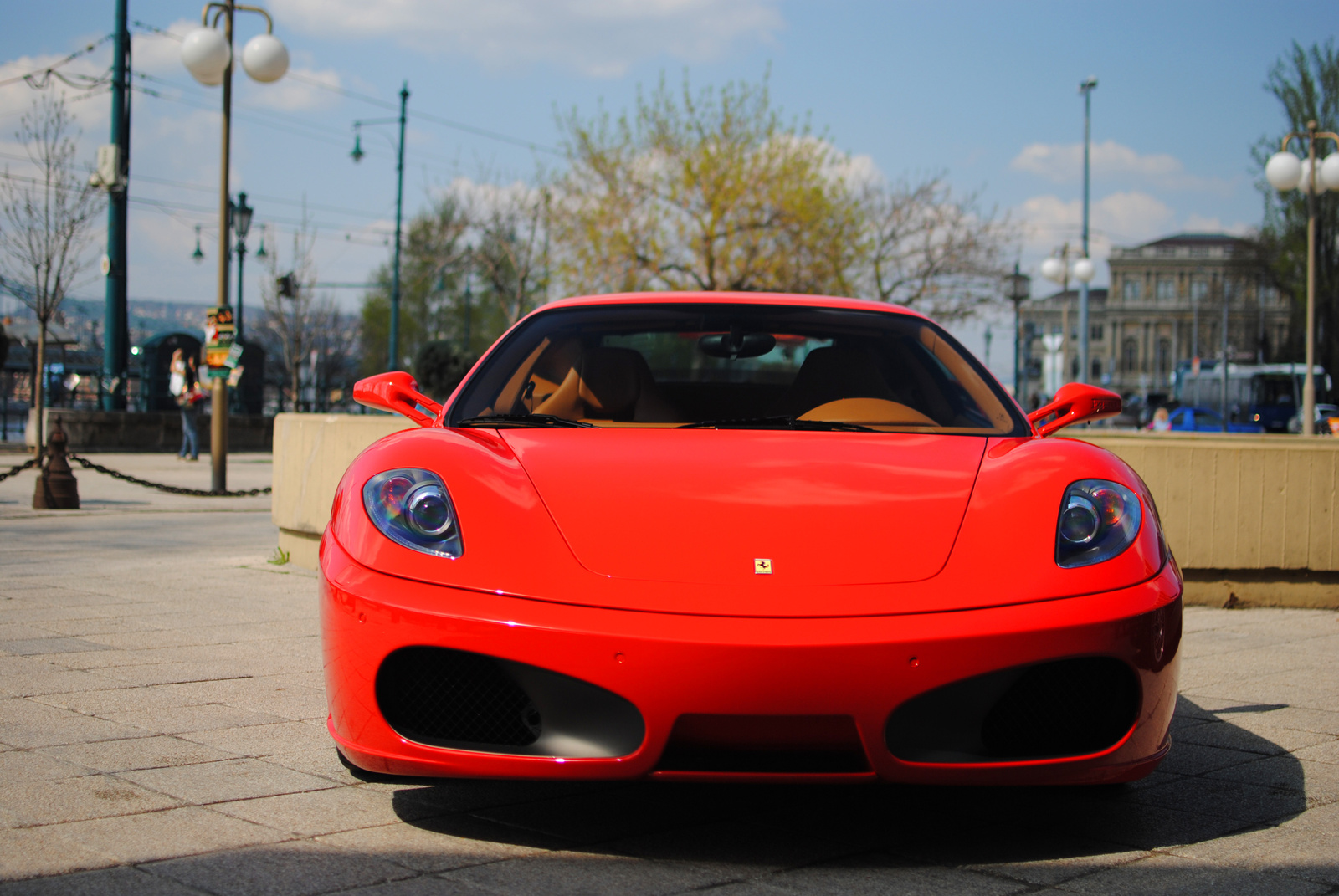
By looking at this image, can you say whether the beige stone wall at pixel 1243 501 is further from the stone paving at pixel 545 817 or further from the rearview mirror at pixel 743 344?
the rearview mirror at pixel 743 344

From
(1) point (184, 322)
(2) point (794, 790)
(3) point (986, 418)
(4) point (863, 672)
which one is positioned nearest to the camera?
(4) point (863, 672)

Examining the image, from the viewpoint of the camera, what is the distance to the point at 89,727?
388cm

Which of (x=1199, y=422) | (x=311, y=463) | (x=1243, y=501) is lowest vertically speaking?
(x=1243, y=501)

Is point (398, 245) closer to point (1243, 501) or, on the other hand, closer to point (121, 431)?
point (121, 431)

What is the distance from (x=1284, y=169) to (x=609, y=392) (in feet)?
55.5

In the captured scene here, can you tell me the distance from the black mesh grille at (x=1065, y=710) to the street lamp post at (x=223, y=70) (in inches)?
498

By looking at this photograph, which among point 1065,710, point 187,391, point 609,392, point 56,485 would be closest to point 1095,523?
point 1065,710

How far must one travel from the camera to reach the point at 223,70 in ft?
45.8

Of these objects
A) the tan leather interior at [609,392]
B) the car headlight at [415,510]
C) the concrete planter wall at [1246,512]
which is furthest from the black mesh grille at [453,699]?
the concrete planter wall at [1246,512]

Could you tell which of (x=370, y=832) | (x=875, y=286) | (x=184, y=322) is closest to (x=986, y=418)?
(x=370, y=832)

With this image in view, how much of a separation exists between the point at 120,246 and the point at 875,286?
68.8 feet

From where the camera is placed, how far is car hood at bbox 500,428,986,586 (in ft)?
8.71

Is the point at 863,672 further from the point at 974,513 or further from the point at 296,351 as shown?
the point at 296,351

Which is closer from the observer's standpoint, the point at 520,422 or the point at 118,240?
the point at 520,422
